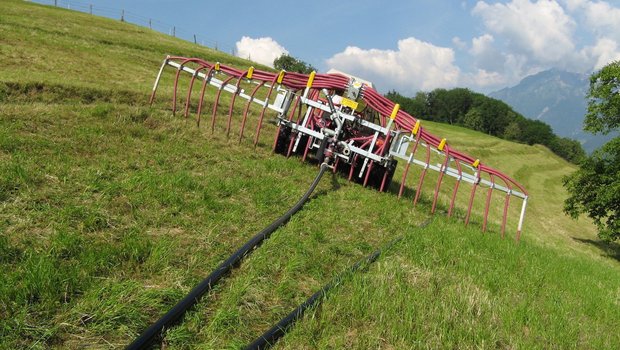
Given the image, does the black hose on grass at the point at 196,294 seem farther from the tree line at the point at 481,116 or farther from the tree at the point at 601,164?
the tree line at the point at 481,116

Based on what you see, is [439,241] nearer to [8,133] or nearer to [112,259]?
[112,259]

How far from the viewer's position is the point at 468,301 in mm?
3910

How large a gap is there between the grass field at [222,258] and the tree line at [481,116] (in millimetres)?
105410

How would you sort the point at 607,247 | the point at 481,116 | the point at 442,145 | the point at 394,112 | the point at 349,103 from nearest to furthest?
1. the point at 442,145
2. the point at 394,112
3. the point at 349,103
4. the point at 607,247
5. the point at 481,116

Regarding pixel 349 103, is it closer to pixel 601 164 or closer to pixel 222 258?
pixel 222 258

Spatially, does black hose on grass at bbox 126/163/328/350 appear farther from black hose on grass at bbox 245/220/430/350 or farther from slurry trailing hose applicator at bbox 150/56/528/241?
slurry trailing hose applicator at bbox 150/56/528/241

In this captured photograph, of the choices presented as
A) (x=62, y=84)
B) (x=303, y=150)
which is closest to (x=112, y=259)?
(x=303, y=150)

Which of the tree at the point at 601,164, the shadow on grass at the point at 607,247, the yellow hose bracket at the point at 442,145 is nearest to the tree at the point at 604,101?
the tree at the point at 601,164

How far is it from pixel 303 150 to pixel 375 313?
6908 millimetres

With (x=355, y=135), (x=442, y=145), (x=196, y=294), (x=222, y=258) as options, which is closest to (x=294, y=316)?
(x=196, y=294)

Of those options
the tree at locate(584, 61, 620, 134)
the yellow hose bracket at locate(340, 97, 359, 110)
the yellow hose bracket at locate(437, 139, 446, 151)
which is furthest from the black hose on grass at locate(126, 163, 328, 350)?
the tree at locate(584, 61, 620, 134)

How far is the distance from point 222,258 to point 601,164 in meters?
20.5

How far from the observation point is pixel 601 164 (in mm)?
18969

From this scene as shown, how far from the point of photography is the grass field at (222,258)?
3.03m
